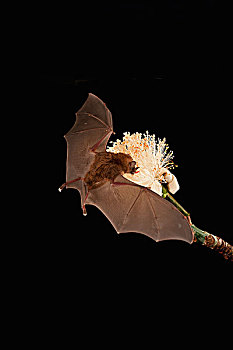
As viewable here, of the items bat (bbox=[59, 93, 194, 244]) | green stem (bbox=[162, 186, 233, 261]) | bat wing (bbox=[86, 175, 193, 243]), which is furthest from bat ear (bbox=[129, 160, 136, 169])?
green stem (bbox=[162, 186, 233, 261])

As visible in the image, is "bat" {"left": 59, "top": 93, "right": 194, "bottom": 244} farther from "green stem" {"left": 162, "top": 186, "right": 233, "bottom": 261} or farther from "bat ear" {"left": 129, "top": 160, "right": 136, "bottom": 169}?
"green stem" {"left": 162, "top": 186, "right": 233, "bottom": 261}

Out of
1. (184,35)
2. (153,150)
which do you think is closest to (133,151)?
(153,150)

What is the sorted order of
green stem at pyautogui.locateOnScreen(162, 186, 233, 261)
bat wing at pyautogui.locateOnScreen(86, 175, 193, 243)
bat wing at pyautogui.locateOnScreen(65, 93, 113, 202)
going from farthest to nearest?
1. green stem at pyautogui.locateOnScreen(162, 186, 233, 261)
2. bat wing at pyautogui.locateOnScreen(65, 93, 113, 202)
3. bat wing at pyautogui.locateOnScreen(86, 175, 193, 243)

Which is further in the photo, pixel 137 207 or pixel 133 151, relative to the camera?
pixel 133 151

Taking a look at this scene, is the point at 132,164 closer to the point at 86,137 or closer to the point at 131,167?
the point at 131,167

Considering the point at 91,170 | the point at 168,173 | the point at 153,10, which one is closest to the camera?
the point at 153,10

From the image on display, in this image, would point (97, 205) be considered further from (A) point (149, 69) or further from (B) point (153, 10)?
(B) point (153, 10)

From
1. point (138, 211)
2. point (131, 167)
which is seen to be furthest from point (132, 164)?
point (138, 211)
